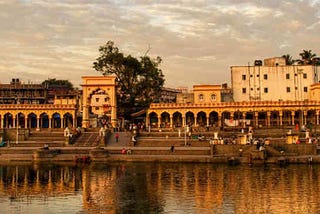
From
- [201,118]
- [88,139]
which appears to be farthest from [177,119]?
[88,139]

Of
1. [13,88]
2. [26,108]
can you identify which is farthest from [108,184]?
[13,88]

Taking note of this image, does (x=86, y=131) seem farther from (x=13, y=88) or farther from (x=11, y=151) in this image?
(x=13, y=88)

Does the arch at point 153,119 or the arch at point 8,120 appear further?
the arch at point 8,120

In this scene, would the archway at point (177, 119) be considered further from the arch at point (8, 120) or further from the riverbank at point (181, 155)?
the riverbank at point (181, 155)

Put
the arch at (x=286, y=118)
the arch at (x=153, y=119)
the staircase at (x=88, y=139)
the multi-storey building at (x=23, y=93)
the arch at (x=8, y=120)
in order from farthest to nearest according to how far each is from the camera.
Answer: the multi-storey building at (x=23, y=93), the arch at (x=8, y=120), the arch at (x=153, y=119), the arch at (x=286, y=118), the staircase at (x=88, y=139)

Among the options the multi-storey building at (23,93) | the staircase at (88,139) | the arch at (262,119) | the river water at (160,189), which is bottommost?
the river water at (160,189)

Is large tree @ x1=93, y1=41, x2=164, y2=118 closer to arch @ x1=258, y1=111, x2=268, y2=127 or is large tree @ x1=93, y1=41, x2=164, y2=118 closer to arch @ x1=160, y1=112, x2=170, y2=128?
arch @ x1=160, y1=112, x2=170, y2=128

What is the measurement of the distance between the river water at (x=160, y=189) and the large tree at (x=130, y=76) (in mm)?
33887

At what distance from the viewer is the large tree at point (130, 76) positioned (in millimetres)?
71438

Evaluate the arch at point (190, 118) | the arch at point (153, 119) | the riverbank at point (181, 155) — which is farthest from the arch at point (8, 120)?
the riverbank at point (181, 155)

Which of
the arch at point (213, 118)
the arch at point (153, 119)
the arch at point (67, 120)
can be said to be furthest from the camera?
the arch at point (67, 120)

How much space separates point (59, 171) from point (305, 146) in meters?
22.8

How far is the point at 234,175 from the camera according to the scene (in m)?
31.8

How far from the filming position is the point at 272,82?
76.9 metres
